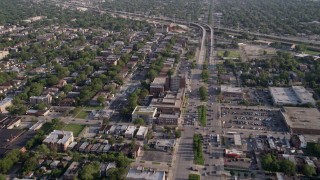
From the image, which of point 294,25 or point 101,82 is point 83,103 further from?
point 294,25

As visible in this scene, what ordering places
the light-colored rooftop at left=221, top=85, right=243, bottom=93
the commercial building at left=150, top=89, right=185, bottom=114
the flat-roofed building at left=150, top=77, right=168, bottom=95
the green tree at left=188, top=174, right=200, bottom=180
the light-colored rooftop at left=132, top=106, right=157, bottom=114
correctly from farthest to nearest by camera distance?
the light-colored rooftop at left=221, top=85, right=243, bottom=93 → the flat-roofed building at left=150, top=77, right=168, bottom=95 → the commercial building at left=150, top=89, right=185, bottom=114 → the light-colored rooftop at left=132, top=106, right=157, bottom=114 → the green tree at left=188, top=174, right=200, bottom=180

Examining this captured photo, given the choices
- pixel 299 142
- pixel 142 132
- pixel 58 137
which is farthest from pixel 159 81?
pixel 299 142

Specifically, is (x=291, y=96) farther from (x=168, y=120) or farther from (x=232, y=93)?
(x=168, y=120)

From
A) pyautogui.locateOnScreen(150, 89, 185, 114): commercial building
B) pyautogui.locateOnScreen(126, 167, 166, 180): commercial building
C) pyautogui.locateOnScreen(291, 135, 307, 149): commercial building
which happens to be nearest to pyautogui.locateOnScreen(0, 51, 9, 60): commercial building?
pyautogui.locateOnScreen(150, 89, 185, 114): commercial building

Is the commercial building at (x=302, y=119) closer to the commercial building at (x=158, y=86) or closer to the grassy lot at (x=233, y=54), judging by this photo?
the commercial building at (x=158, y=86)

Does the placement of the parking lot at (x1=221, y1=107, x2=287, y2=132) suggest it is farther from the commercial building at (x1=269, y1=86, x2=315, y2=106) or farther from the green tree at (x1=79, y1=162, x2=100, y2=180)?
the green tree at (x1=79, y1=162, x2=100, y2=180)

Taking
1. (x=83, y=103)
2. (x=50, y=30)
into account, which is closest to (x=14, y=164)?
(x=83, y=103)

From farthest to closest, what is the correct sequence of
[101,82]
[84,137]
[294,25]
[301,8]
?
1. [301,8]
2. [294,25]
3. [101,82]
4. [84,137]
